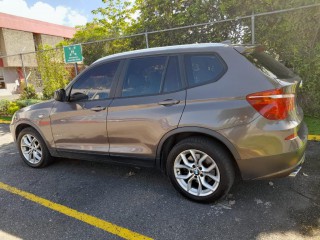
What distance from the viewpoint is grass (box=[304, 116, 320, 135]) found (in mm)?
5084

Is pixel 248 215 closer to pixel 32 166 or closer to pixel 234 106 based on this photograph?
pixel 234 106

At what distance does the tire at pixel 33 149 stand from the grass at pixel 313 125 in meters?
4.63

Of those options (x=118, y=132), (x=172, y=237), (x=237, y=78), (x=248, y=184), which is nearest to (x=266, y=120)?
(x=237, y=78)

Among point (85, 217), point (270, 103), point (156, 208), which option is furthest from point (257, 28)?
point (85, 217)

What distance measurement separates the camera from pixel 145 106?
3.23 m

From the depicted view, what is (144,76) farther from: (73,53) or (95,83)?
(73,53)

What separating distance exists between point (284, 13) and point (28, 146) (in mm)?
5618

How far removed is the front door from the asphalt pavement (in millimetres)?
563

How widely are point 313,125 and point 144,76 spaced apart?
3811 mm

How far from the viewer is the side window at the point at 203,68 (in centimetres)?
291

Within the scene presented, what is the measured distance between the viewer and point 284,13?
5848mm

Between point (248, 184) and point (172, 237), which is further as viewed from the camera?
point (248, 184)

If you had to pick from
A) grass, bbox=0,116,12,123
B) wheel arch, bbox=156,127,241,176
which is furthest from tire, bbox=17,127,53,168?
grass, bbox=0,116,12,123

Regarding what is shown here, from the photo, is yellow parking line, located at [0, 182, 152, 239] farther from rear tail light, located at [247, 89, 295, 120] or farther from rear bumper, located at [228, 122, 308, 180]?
rear tail light, located at [247, 89, 295, 120]
